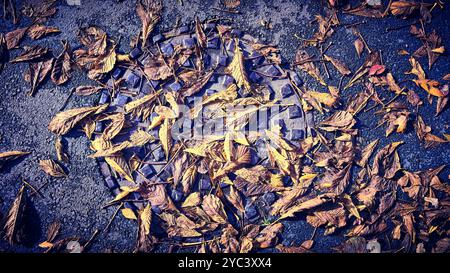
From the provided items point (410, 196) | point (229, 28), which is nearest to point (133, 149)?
point (229, 28)

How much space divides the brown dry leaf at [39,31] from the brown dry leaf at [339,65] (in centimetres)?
218

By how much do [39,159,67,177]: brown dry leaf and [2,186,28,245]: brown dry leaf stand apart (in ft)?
0.78

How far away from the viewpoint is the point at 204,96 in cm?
224

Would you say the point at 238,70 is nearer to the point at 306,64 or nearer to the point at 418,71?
the point at 306,64

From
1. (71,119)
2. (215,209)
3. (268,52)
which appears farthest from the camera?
(268,52)

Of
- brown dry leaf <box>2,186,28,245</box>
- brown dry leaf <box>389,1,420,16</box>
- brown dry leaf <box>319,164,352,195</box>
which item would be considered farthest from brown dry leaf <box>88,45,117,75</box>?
brown dry leaf <box>389,1,420,16</box>

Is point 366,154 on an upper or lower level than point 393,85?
lower

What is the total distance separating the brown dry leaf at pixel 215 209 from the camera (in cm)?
209

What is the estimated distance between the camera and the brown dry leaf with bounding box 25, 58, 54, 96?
2.24 metres

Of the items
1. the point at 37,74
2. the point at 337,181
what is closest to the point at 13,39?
the point at 37,74

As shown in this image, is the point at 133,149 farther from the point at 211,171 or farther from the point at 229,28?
the point at 229,28

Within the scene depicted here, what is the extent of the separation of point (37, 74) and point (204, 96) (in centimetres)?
132

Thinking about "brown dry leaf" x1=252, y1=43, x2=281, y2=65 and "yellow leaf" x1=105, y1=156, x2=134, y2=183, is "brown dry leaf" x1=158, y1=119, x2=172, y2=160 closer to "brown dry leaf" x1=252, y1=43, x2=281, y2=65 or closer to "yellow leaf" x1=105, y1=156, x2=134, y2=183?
"yellow leaf" x1=105, y1=156, x2=134, y2=183
